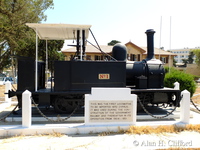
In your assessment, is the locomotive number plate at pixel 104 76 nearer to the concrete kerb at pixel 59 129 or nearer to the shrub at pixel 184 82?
the concrete kerb at pixel 59 129

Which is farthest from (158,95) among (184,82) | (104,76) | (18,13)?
(18,13)

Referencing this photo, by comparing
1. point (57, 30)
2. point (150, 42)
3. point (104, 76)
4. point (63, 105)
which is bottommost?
point (63, 105)

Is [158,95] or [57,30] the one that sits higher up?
[57,30]

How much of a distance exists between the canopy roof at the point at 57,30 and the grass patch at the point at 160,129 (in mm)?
3420

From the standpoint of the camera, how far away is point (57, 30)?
7195mm

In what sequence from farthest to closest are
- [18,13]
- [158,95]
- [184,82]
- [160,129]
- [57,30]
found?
[18,13]
[184,82]
[158,95]
[57,30]
[160,129]

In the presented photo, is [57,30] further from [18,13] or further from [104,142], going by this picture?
[18,13]

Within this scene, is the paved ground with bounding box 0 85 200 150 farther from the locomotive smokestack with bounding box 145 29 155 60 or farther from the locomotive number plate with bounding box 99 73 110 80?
the locomotive smokestack with bounding box 145 29 155 60

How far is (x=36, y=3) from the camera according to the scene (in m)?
17.1

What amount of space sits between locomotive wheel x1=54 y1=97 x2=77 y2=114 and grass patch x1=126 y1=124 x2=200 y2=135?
2.35 metres

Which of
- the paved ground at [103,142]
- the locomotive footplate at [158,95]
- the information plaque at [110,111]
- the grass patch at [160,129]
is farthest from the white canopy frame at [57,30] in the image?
the grass patch at [160,129]

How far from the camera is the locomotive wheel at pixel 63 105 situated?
7121 mm

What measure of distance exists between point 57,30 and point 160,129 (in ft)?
15.3

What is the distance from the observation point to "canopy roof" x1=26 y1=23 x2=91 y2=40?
647 cm
